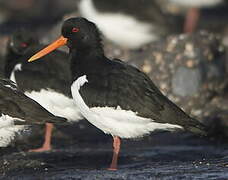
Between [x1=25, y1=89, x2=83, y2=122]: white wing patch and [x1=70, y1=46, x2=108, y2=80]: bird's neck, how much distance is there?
845 mm

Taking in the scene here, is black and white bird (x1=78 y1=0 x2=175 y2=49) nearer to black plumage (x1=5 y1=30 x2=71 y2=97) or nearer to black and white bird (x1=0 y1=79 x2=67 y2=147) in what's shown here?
black plumage (x1=5 y1=30 x2=71 y2=97)

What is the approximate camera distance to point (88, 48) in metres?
8.85

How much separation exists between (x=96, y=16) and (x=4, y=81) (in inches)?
214

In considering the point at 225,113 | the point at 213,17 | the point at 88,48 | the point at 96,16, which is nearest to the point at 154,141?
the point at 225,113

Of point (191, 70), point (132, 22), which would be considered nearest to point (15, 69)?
point (191, 70)

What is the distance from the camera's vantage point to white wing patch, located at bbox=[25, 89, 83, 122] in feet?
31.4

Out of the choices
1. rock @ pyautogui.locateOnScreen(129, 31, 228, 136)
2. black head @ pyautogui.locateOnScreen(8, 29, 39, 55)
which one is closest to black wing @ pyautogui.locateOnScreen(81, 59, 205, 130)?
black head @ pyautogui.locateOnScreen(8, 29, 39, 55)

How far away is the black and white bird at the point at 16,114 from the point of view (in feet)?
26.6

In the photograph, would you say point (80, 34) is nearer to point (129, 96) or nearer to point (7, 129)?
point (129, 96)

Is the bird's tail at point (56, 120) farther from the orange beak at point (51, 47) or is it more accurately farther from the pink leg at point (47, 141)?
the pink leg at point (47, 141)

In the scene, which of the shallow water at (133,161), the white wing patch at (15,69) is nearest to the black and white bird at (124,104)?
the shallow water at (133,161)

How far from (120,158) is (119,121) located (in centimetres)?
105

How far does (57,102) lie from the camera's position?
9.60m

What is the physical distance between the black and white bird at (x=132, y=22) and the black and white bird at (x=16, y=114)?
Result: 5296 mm
